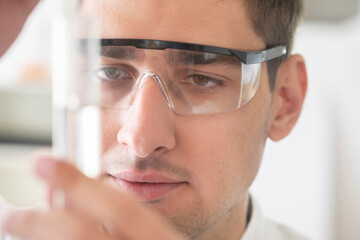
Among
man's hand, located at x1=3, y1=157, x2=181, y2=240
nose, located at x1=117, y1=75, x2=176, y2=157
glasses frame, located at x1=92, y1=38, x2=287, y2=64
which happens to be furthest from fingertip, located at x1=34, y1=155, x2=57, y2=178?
glasses frame, located at x1=92, y1=38, x2=287, y2=64

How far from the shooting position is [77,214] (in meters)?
0.59

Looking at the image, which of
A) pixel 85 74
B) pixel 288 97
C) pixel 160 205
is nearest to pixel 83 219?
pixel 85 74

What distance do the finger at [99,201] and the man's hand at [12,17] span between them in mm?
231

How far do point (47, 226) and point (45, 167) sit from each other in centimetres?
8

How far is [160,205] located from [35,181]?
0.54 meters

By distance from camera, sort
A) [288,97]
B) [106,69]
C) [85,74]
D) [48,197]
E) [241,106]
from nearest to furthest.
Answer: [48,197] → [85,74] → [106,69] → [241,106] → [288,97]

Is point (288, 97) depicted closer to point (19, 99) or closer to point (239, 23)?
point (239, 23)

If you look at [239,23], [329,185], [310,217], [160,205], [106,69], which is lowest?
[310,217]

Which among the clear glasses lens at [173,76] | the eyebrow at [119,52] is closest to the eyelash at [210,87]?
the clear glasses lens at [173,76]

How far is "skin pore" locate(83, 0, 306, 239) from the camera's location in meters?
1.09

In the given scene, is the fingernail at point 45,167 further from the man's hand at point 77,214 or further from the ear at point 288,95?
the ear at point 288,95

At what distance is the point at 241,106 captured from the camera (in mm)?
1229

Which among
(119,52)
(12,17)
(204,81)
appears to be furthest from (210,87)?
(12,17)

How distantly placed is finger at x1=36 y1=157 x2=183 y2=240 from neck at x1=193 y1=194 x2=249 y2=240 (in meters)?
0.76
